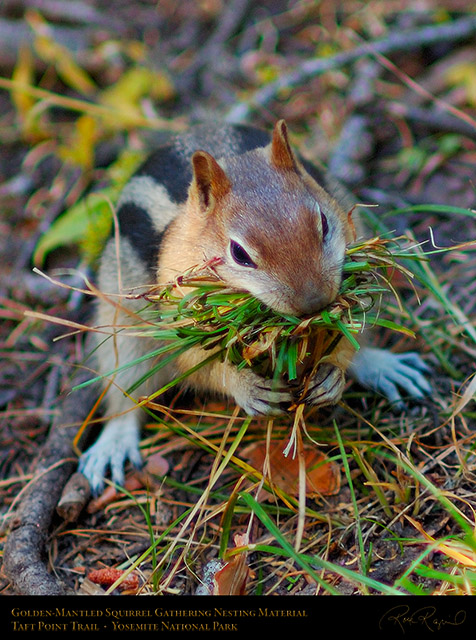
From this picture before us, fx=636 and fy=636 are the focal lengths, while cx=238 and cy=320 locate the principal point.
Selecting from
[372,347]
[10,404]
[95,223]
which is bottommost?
[10,404]

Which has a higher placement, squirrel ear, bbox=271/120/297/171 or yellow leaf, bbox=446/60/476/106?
squirrel ear, bbox=271/120/297/171

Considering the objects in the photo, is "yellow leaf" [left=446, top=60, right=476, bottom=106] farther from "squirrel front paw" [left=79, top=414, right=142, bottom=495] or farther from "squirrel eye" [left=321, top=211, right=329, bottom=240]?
"squirrel front paw" [left=79, top=414, right=142, bottom=495]

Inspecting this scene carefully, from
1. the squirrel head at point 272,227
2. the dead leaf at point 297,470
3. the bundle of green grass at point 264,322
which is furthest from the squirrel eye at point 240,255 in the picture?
the dead leaf at point 297,470

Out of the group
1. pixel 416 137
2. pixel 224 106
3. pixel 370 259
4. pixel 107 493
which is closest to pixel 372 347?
pixel 370 259

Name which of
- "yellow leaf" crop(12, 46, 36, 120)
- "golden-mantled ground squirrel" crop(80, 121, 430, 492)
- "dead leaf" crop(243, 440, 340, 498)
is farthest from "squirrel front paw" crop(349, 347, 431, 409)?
"yellow leaf" crop(12, 46, 36, 120)

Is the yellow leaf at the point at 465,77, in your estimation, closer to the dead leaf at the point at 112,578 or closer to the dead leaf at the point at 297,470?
the dead leaf at the point at 297,470

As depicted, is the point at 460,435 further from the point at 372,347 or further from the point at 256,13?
the point at 256,13
